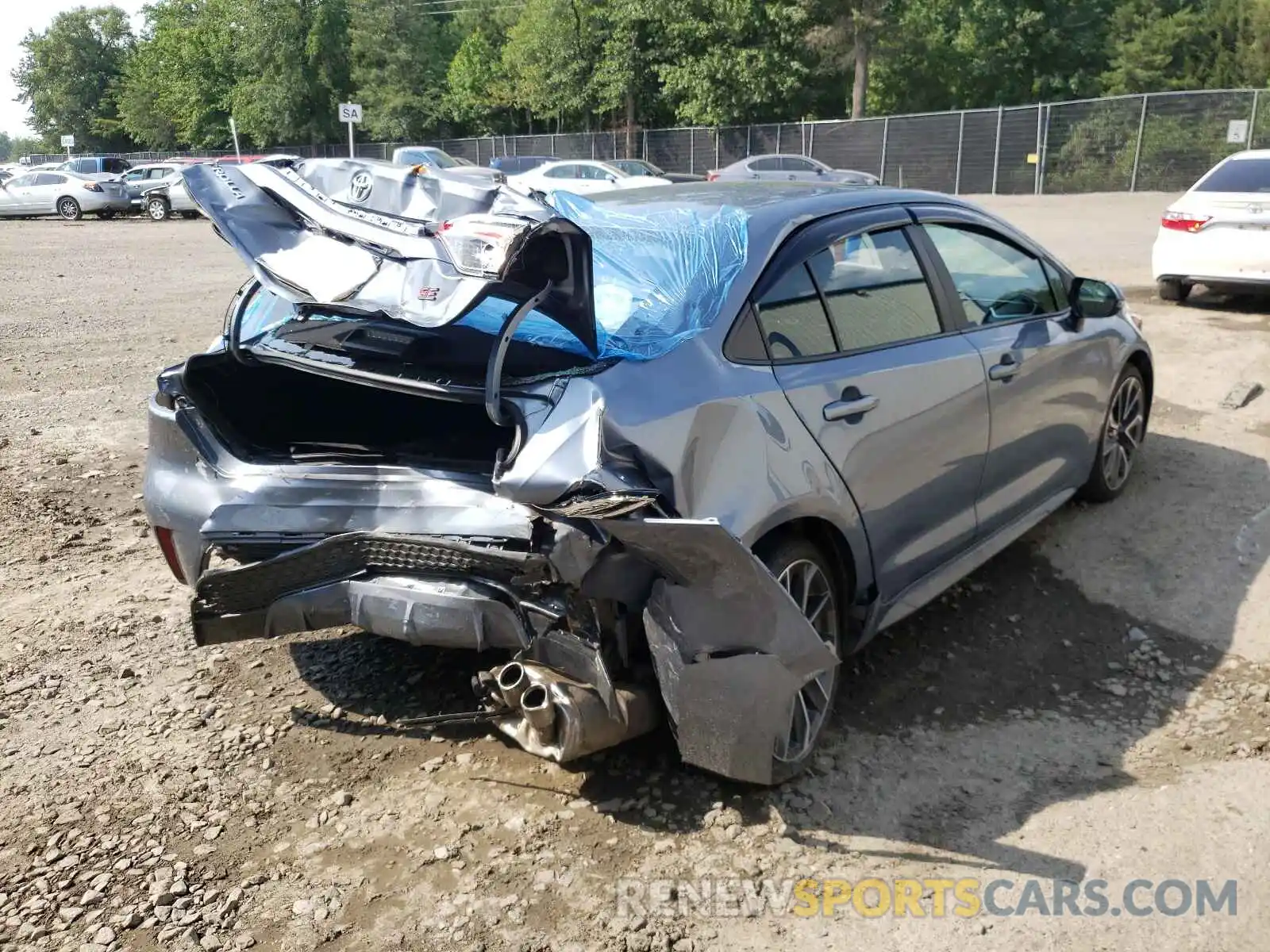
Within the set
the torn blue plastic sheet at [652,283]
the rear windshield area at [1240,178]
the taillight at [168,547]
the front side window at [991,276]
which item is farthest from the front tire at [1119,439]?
the rear windshield area at [1240,178]

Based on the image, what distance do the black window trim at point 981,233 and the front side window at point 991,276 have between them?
0.04 ft

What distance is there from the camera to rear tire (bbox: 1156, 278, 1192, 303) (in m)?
10.8

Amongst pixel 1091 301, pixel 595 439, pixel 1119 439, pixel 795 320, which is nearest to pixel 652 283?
pixel 795 320

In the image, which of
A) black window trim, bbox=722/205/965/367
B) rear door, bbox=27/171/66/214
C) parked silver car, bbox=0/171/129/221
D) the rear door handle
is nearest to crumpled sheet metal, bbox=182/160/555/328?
black window trim, bbox=722/205/965/367

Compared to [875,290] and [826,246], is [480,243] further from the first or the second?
[875,290]

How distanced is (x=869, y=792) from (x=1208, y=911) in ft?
3.02

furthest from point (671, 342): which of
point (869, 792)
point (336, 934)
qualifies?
point (336, 934)

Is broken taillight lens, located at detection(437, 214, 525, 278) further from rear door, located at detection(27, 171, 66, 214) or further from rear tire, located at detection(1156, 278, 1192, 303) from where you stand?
rear door, located at detection(27, 171, 66, 214)

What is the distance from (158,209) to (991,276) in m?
30.8

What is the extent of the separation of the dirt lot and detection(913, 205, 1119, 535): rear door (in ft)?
1.63

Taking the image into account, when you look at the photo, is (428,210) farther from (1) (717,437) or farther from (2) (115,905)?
(2) (115,905)

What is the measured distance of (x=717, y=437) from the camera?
2.99 metres

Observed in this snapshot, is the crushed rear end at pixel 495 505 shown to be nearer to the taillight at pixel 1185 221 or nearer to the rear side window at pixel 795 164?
the taillight at pixel 1185 221

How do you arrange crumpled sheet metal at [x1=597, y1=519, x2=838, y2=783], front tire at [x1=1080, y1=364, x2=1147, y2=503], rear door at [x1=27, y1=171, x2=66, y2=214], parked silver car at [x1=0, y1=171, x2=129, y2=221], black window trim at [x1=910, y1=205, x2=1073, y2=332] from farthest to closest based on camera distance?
rear door at [x1=27, y1=171, x2=66, y2=214] → parked silver car at [x1=0, y1=171, x2=129, y2=221] → front tire at [x1=1080, y1=364, x2=1147, y2=503] → black window trim at [x1=910, y1=205, x2=1073, y2=332] → crumpled sheet metal at [x1=597, y1=519, x2=838, y2=783]
